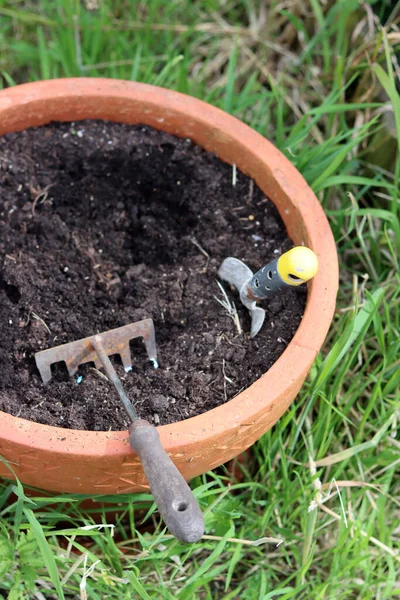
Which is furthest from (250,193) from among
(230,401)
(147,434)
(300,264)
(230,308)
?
(147,434)

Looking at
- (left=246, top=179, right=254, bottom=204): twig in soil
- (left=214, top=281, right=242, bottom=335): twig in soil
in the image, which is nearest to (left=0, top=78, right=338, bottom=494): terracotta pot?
(left=246, top=179, right=254, bottom=204): twig in soil

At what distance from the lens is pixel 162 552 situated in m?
1.25

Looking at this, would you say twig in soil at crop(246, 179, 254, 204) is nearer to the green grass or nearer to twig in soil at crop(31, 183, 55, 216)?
the green grass

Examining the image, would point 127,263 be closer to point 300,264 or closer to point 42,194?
point 42,194

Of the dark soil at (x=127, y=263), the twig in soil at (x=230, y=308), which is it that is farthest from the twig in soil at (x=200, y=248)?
the twig in soil at (x=230, y=308)

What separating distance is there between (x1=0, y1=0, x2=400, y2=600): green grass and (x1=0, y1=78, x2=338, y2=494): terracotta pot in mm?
77

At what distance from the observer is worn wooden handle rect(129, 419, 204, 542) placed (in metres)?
0.92

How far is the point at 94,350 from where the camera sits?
49.8 inches

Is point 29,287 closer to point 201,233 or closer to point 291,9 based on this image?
point 201,233

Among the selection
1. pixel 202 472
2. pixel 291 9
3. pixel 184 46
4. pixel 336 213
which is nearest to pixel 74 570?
pixel 202 472

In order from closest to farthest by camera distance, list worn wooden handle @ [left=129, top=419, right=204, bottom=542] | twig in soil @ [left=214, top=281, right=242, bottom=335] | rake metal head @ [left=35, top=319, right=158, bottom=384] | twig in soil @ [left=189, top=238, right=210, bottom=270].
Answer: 1. worn wooden handle @ [left=129, top=419, right=204, bottom=542]
2. rake metal head @ [left=35, top=319, right=158, bottom=384]
3. twig in soil @ [left=214, top=281, right=242, bottom=335]
4. twig in soil @ [left=189, top=238, right=210, bottom=270]

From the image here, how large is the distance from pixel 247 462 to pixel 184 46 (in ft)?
4.44

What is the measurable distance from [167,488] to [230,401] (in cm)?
24

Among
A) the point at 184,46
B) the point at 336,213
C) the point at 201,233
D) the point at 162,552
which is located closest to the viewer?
the point at 162,552
